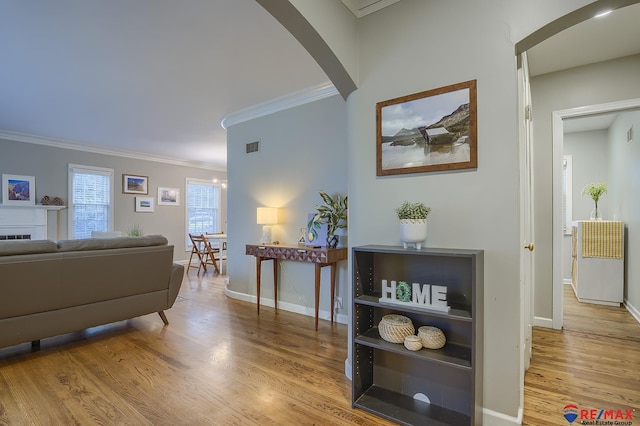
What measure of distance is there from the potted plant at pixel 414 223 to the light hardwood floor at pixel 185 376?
1.02m

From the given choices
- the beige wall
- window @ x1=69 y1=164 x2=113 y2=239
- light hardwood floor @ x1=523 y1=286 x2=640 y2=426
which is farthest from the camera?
window @ x1=69 y1=164 x2=113 y2=239

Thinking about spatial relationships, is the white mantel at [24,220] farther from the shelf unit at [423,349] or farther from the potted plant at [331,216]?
the shelf unit at [423,349]

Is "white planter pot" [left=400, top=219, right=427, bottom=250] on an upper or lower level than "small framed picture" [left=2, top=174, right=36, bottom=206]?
lower

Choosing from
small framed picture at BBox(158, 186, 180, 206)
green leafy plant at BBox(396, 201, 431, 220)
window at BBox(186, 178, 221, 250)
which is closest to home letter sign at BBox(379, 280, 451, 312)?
green leafy plant at BBox(396, 201, 431, 220)

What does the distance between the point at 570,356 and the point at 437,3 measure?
2827 mm

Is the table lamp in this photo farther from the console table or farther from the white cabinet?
the white cabinet

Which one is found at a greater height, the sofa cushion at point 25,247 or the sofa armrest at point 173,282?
the sofa cushion at point 25,247

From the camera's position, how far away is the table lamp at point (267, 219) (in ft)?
12.6

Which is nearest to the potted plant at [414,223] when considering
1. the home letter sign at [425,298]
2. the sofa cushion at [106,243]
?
the home letter sign at [425,298]

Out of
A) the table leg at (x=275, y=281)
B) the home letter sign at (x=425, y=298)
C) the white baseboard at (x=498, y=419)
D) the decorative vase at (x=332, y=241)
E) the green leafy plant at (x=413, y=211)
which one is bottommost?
the white baseboard at (x=498, y=419)

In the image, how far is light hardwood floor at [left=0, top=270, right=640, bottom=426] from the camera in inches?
70.9

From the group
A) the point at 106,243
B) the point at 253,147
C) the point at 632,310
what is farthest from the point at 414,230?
the point at 632,310

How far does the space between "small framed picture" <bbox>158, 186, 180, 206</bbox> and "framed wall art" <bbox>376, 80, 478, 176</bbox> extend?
270 inches

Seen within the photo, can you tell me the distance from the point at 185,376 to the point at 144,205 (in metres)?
6.01
